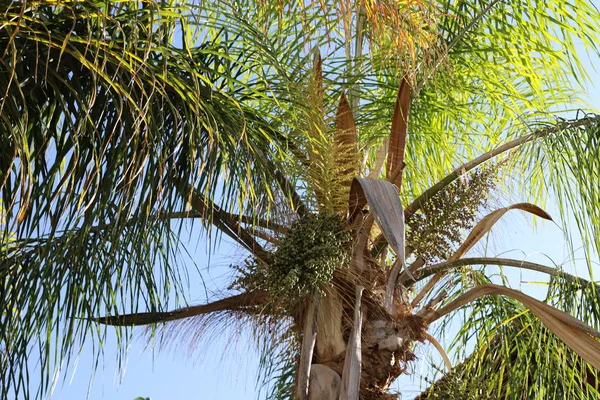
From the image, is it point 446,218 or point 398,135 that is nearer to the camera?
point 446,218

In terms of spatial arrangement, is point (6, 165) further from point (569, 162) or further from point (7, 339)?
point (569, 162)

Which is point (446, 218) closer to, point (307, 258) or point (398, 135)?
point (398, 135)

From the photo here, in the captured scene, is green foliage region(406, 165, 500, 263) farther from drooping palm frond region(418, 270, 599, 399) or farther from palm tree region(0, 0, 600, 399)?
drooping palm frond region(418, 270, 599, 399)

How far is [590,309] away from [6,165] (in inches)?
110

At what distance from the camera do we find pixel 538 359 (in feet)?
16.4

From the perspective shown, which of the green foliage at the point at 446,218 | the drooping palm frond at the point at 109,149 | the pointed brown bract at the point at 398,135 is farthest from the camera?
the pointed brown bract at the point at 398,135

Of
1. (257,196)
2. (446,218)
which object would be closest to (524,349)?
(446,218)

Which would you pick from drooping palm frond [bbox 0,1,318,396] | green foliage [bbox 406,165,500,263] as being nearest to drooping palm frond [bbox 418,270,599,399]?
green foliage [bbox 406,165,500,263]

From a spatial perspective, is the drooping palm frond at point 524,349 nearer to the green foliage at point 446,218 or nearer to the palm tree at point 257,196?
→ the palm tree at point 257,196

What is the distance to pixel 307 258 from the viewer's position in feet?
11.3

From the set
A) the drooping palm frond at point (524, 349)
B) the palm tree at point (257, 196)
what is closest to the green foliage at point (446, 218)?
the palm tree at point (257, 196)

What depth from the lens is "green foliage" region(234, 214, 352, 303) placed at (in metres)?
3.43

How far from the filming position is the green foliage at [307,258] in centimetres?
343

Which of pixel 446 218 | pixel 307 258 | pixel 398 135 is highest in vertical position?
pixel 398 135
